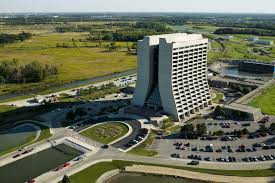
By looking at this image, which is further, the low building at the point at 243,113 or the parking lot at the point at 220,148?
the low building at the point at 243,113

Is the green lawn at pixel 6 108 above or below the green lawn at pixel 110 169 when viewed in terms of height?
above

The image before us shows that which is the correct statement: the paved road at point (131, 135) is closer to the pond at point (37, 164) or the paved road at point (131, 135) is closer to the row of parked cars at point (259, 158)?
the pond at point (37, 164)

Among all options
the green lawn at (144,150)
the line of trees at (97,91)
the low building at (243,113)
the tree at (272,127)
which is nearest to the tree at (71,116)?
the line of trees at (97,91)

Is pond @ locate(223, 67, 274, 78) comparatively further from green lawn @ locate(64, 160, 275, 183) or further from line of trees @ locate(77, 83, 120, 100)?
green lawn @ locate(64, 160, 275, 183)

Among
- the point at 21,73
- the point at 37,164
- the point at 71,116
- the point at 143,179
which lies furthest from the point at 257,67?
the point at 37,164

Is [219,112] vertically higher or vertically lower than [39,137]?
higher

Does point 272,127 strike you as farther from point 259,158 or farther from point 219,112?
point 259,158

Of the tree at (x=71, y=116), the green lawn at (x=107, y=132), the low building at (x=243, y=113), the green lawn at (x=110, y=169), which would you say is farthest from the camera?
the tree at (x=71, y=116)

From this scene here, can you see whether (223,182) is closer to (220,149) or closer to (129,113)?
(220,149)
